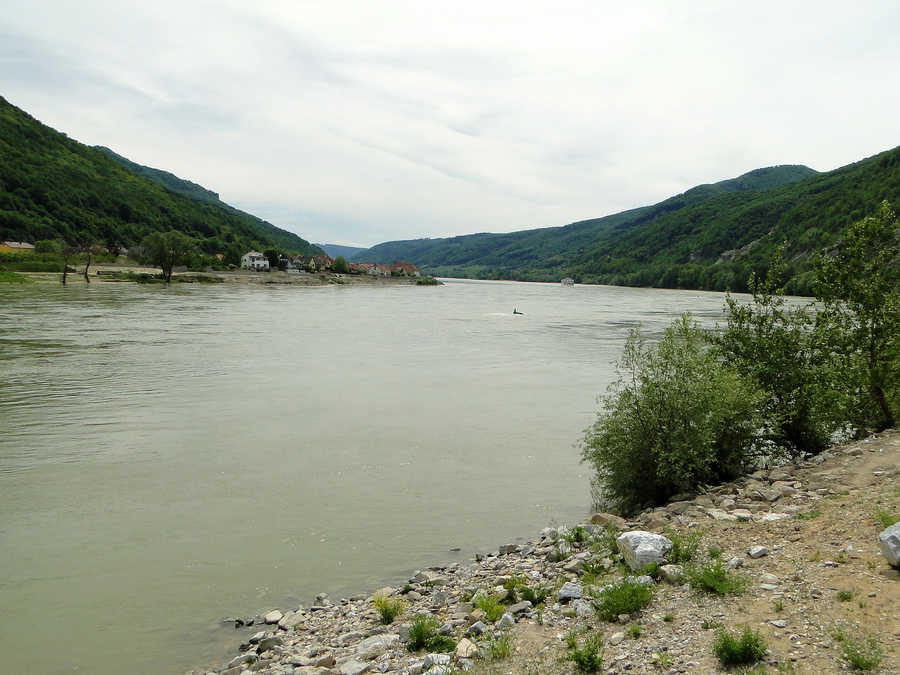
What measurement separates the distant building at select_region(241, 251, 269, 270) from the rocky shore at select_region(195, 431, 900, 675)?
167 meters

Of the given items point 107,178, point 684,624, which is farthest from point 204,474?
point 107,178

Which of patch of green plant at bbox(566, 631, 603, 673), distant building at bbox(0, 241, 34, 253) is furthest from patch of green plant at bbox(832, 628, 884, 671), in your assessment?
distant building at bbox(0, 241, 34, 253)

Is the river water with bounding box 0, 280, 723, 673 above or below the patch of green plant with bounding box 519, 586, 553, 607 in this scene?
below

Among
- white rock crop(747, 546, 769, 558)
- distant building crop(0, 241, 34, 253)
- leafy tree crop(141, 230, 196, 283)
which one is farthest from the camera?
distant building crop(0, 241, 34, 253)

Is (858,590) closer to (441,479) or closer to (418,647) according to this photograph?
(418,647)

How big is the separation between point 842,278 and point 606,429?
25.8ft

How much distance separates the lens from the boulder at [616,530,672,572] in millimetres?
8102

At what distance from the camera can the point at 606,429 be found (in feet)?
42.7

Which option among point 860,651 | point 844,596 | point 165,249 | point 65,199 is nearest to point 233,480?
point 844,596

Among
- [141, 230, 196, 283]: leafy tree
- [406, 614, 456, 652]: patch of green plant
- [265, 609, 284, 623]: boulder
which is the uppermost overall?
[141, 230, 196, 283]: leafy tree

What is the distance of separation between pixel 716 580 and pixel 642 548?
4.13 ft

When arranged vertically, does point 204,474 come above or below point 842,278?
below

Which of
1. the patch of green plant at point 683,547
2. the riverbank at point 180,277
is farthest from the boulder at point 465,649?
the riverbank at point 180,277

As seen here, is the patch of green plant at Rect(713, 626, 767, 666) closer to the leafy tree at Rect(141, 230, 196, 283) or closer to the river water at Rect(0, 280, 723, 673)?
the river water at Rect(0, 280, 723, 673)
